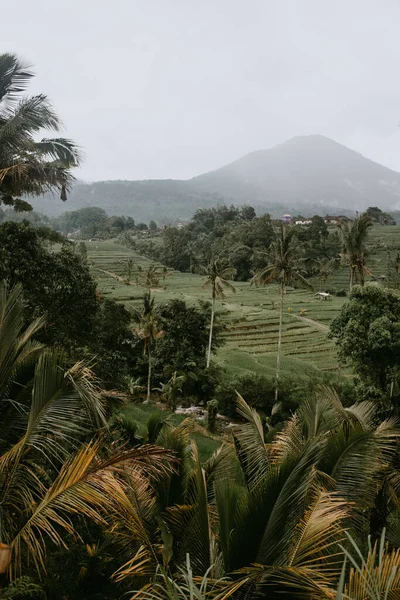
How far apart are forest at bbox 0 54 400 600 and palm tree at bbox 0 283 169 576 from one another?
0.06ft

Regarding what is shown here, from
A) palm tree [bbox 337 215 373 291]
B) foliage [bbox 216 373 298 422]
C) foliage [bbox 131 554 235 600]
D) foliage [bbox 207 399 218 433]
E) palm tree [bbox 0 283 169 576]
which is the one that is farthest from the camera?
palm tree [bbox 337 215 373 291]

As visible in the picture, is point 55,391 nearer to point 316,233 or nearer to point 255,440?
point 255,440

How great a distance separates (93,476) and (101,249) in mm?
94694

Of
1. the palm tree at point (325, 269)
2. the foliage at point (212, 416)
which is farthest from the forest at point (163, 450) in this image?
the palm tree at point (325, 269)

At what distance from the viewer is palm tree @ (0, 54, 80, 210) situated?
8.61 m

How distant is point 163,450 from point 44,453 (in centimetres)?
100

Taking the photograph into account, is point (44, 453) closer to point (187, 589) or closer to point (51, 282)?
point (187, 589)

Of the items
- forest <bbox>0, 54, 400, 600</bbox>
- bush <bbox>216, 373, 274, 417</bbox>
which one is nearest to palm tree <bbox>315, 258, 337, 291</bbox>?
forest <bbox>0, 54, 400, 600</bbox>

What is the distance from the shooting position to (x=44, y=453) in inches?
137

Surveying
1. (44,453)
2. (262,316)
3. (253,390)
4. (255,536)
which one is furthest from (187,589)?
(262,316)

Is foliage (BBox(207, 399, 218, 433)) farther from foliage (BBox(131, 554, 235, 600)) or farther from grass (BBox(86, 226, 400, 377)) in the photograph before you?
foliage (BBox(131, 554, 235, 600))

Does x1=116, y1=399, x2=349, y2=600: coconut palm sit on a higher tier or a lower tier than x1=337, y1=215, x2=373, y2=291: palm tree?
lower

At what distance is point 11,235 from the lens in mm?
10258

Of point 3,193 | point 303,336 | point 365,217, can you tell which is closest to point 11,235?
point 3,193
